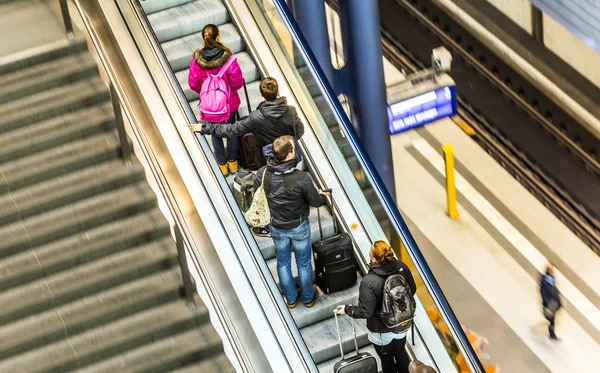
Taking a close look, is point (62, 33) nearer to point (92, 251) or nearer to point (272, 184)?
point (92, 251)

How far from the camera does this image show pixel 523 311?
1433 centimetres

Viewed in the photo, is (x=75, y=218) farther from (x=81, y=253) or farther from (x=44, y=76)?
(x=44, y=76)

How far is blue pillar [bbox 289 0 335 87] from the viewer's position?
13.9m

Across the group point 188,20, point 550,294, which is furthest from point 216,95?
point 550,294

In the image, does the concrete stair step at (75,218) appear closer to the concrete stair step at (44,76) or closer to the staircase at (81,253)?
the staircase at (81,253)

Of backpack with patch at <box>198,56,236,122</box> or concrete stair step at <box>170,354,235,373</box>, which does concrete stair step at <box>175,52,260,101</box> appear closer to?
backpack with patch at <box>198,56,236,122</box>

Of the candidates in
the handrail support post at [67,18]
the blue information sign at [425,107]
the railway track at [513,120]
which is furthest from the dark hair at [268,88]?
the railway track at [513,120]

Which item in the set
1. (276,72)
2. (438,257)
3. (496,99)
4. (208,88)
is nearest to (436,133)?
(496,99)

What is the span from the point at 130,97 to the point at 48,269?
2064mm

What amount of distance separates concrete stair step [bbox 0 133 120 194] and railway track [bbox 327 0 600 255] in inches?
310

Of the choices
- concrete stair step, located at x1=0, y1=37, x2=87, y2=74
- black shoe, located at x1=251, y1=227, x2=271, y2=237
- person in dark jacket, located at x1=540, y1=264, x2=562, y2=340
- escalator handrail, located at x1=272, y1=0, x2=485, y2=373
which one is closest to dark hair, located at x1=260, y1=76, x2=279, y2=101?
escalator handrail, located at x1=272, y1=0, x2=485, y2=373

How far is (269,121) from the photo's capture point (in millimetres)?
9766

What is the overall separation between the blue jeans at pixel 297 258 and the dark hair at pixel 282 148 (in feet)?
2.28

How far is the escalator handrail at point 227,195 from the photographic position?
9.20 m
